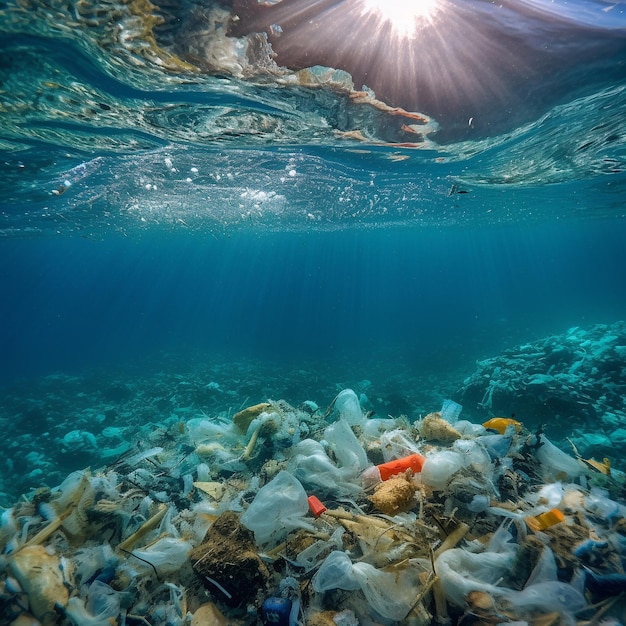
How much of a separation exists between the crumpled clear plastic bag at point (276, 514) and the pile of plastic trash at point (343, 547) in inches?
0.4

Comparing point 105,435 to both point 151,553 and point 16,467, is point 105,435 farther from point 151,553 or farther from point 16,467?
point 151,553

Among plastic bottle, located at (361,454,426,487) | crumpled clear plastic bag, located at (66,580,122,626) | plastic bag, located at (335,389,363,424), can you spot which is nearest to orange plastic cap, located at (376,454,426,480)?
plastic bottle, located at (361,454,426,487)

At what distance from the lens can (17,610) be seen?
2.08m

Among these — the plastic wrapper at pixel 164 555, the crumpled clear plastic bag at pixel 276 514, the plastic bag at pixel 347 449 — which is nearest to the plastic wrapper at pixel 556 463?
the plastic bag at pixel 347 449

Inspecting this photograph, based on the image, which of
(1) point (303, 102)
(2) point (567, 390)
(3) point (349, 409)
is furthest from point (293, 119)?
(2) point (567, 390)

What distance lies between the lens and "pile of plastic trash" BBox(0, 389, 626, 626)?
2107mm

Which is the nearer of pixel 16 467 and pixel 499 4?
pixel 499 4

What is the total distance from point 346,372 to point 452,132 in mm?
15512

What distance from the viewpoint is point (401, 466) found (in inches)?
133

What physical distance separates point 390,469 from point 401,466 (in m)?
0.13

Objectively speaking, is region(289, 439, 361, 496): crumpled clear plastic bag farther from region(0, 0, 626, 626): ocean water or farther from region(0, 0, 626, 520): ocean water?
region(0, 0, 626, 520): ocean water

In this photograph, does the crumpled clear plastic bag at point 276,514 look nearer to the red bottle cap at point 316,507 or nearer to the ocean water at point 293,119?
the red bottle cap at point 316,507

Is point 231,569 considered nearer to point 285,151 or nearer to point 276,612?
point 276,612

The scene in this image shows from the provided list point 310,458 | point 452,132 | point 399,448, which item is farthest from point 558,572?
point 452,132
